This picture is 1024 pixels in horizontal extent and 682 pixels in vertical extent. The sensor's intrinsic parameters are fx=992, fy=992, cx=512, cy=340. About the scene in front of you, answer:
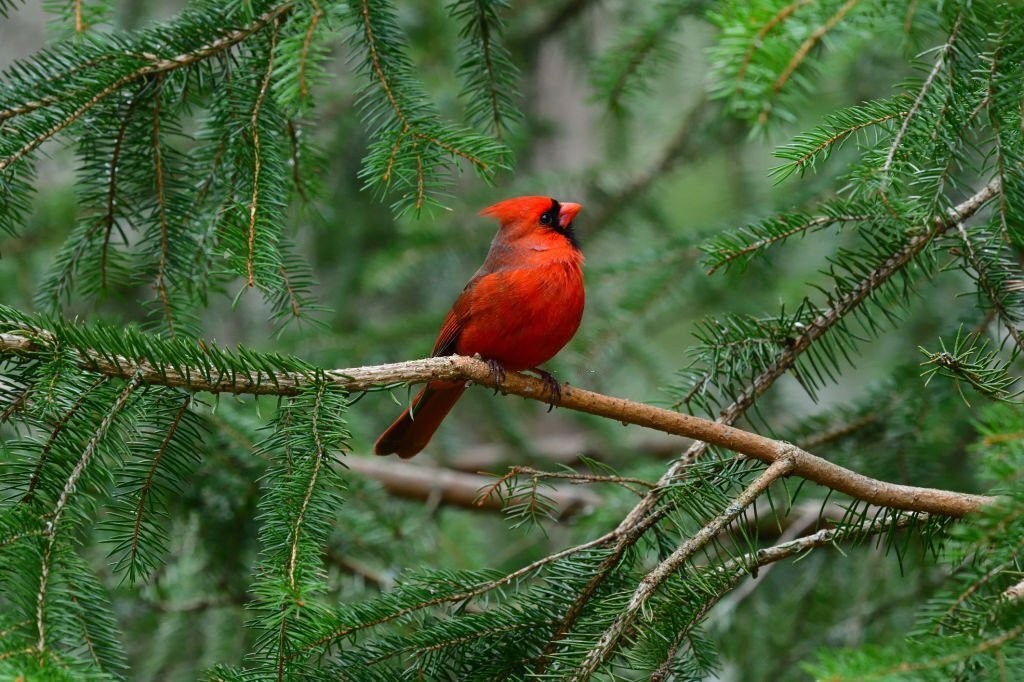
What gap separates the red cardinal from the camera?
3.12 m

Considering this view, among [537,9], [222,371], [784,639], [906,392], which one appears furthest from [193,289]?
[537,9]

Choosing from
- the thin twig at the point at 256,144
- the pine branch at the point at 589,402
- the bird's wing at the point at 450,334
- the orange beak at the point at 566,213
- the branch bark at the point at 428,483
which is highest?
the thin twig at the point at 256,144

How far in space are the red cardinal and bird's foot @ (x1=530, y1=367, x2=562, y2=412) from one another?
0.01 metres

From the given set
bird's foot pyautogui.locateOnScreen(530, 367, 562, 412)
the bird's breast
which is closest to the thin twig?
bird's foot pyautogui.locateOnScreen(530, 367, 562, 412)

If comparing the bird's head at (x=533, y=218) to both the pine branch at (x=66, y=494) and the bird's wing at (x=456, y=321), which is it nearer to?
the bird's wing at (x=456, y=321)

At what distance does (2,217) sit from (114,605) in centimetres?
214

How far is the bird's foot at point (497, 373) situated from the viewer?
8.30 ft

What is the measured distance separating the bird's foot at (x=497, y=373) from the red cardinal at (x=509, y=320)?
0.02 m

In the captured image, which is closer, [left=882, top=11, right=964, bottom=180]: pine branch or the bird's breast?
[left=882, top=11, right=964, bottom=180]: pine branch

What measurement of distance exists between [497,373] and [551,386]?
0.62 ft

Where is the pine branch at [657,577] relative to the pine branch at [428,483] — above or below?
above

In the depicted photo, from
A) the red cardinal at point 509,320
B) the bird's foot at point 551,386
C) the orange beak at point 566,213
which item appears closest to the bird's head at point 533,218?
the orange beak at point 566,213

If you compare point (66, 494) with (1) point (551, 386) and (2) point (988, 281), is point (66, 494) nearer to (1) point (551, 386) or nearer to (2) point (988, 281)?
(1) point (551, 386)

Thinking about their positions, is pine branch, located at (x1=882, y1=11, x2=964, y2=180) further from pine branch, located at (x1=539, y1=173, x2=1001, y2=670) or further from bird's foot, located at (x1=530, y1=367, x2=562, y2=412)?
bird's foot, located at (x1=530, y1=367, x2=562, y2=412)
